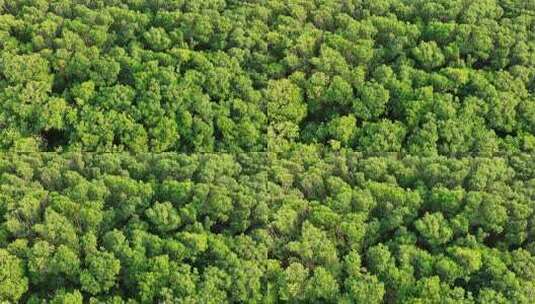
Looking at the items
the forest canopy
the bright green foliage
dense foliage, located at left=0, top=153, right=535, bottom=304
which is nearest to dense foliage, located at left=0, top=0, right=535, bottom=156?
the forest canopy

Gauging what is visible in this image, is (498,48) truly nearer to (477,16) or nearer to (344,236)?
(477,16)

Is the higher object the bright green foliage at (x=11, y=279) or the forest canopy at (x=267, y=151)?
the forest canopy at (x=267, y=151)

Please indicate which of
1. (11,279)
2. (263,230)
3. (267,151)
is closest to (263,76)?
(267,151)

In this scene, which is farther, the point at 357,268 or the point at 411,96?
the point at 411,96

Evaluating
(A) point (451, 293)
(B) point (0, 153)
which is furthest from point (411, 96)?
(B) point (0, 153)

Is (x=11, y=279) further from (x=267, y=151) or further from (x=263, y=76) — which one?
(x=263, y=76)

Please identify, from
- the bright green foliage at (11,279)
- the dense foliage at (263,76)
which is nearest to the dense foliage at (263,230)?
the bright green foliage at (11,279)

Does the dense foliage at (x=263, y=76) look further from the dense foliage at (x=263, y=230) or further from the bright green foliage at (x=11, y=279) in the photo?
the bright green foliage at (x=11, y=279)
